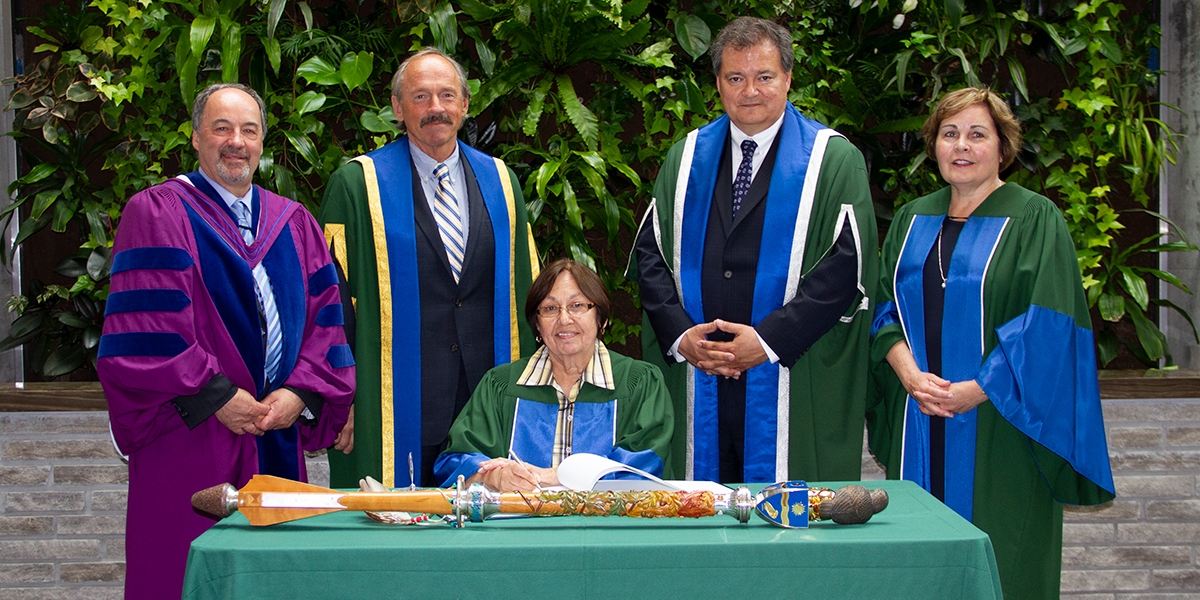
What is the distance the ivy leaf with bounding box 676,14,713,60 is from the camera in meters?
3.82

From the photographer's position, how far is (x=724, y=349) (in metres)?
2.68

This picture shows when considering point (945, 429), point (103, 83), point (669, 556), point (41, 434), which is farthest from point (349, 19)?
Result: point (669, 556)

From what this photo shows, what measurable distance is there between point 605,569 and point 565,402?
80 cm

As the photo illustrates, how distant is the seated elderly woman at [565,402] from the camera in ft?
7.55

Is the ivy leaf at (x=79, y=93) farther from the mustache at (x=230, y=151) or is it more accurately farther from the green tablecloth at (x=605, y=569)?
the green tablecloth at (x=605, y=569)

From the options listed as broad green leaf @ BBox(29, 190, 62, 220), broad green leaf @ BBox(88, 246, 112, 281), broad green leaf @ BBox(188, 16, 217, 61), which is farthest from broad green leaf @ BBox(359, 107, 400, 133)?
broad green leaf @ BBox(29, 190, 62, 220)

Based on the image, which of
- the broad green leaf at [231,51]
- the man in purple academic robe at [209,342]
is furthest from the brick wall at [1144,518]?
the broad green leaf at [231,51]

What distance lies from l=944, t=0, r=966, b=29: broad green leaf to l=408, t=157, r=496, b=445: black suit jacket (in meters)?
2.07

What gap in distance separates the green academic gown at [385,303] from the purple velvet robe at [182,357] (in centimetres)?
30

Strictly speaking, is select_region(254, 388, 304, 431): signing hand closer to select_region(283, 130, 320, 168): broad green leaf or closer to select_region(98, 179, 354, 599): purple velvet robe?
select_region(98, 179, 354, 599): purple velvet robe

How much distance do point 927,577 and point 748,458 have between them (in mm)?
1175

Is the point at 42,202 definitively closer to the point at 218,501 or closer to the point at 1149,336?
the point at 218,501

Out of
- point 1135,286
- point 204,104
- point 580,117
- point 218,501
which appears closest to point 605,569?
point 218,501

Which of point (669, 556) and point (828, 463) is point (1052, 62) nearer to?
point (828, 463)
